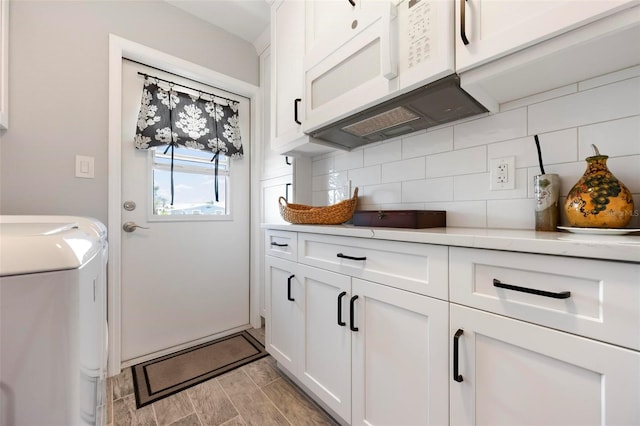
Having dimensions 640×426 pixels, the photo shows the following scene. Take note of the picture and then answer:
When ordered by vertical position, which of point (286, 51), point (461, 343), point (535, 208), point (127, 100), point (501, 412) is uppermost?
point (286, 51)

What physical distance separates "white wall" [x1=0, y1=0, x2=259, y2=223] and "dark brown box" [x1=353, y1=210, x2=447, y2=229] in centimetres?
159

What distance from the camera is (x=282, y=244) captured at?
1466 mm

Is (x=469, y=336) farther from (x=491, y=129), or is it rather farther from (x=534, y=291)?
(x=491, y=129)

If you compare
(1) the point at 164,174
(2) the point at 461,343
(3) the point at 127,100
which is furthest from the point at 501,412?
(3) the point at 127,100

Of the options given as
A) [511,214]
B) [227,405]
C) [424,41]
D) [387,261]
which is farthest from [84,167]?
[511,214]

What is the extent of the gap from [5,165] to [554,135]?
2508 millimetres

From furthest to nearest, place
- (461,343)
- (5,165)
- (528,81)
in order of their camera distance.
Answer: (5,165), (528,81), (461,343)

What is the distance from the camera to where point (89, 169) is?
1.56 meters

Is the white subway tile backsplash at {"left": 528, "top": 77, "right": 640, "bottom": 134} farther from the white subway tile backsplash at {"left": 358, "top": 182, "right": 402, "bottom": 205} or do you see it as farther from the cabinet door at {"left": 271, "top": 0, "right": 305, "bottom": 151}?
the cabinet door at {"left": 271, "top": 0, "right": 305, "bottom": 151}

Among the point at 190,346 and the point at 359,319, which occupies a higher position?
the point at 359,319

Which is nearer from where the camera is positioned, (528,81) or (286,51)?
(528,81)

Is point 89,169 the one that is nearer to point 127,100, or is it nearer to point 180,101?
point 127,100

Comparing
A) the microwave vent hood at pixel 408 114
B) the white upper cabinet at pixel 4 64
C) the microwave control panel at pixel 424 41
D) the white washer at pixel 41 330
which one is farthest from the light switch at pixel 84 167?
the microwave control panel at pixel 424 41

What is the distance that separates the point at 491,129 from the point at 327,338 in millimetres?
1147
